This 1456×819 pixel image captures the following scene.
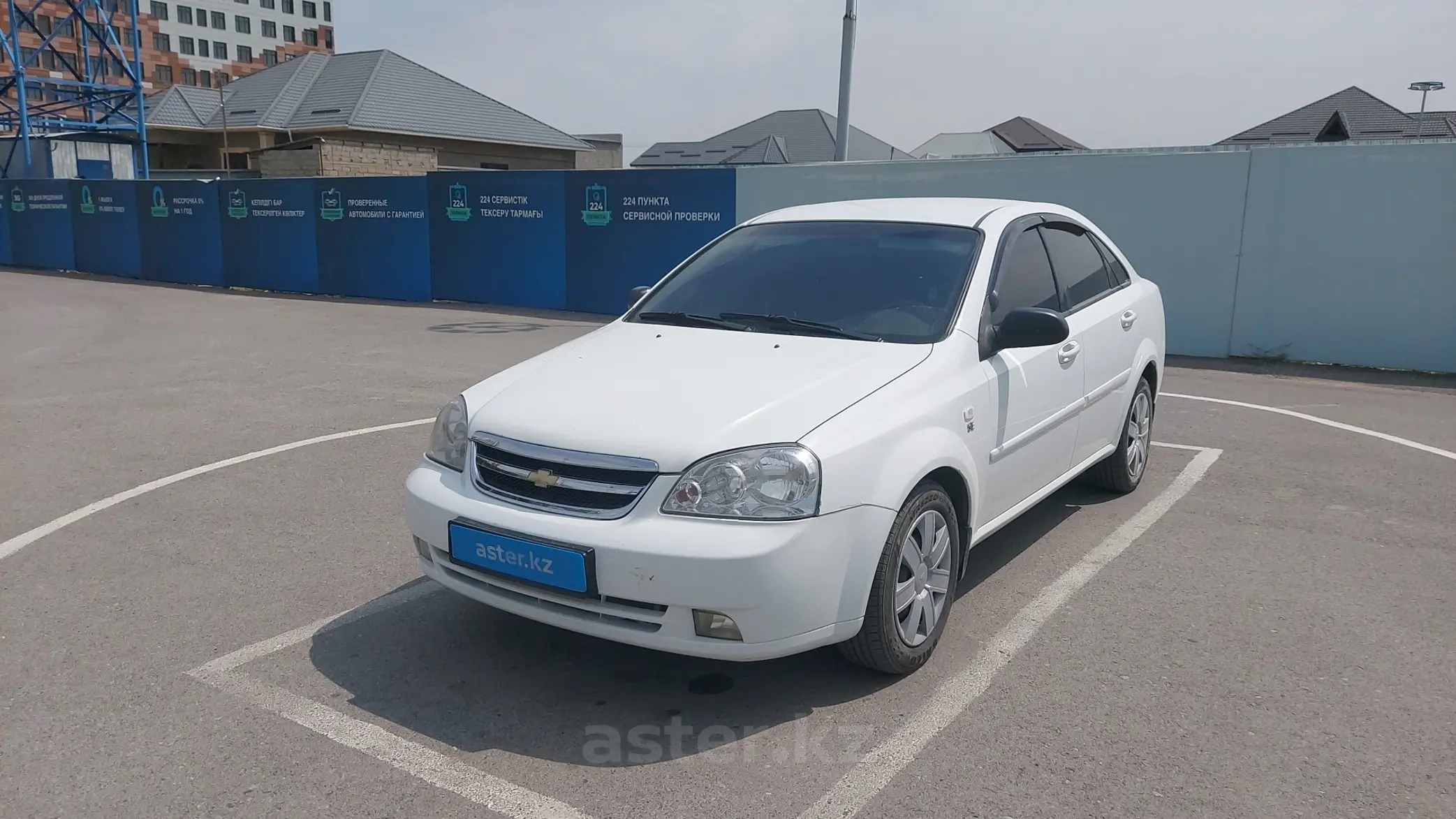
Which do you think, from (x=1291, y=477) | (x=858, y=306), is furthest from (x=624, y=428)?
(x=1291, y=477)

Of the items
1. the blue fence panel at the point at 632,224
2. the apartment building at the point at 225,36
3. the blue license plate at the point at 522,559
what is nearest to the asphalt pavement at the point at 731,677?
the blue license plate at the point at 522,559

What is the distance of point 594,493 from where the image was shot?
11.1 feet

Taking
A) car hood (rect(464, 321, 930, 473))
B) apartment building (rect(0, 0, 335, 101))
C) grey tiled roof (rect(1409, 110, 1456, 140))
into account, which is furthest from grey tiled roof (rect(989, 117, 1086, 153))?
apartment building (rect(0, 0, 335, 101))

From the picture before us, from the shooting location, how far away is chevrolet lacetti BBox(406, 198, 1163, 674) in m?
3.26

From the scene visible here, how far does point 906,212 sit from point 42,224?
26.9 m

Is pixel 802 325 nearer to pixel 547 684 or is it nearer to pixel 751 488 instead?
pixel 751 488

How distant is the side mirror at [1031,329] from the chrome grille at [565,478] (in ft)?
5.30

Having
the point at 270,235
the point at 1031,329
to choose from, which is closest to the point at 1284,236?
the point at 1031,329

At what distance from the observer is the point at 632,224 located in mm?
15383

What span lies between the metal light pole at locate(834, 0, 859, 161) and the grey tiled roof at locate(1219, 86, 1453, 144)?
1425 centimetres

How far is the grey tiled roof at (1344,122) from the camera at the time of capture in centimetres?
2548

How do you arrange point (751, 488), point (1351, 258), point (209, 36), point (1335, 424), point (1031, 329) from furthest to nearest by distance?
1. point (209, 36)
2. point (1351, 258)
3. point (1335, 424)
4. point (1031, 329)
5. point (751, 488)

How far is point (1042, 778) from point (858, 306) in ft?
6.49

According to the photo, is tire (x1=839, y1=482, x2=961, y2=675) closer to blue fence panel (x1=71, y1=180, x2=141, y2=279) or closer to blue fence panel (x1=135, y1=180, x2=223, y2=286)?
blue fence panel (x1=135, y1=180, x2=223, y2=286)
